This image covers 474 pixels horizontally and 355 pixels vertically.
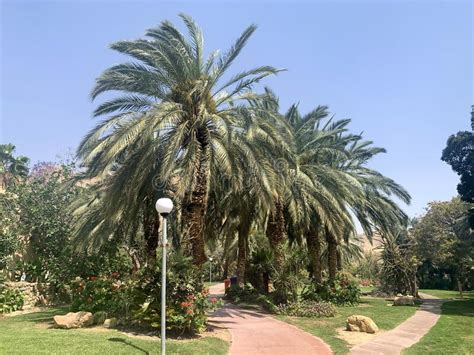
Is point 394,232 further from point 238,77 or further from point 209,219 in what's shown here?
point 238,77

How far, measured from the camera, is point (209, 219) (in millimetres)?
20953

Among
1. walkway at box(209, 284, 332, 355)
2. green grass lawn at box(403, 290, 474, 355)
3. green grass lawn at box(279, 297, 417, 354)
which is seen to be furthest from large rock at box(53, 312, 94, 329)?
green grass lawn at box(403, 290, 474, 355)

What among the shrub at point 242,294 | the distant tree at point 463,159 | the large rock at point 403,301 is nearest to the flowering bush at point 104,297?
the shrub at point 242,294

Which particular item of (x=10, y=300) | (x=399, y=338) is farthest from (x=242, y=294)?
(x=10, y=300)

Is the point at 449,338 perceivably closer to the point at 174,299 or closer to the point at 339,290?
the point at 174,299

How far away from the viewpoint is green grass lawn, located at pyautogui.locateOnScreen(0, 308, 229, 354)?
8.94 metres

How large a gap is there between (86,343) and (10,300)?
9341 mm

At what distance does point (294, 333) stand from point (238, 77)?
868 centimetres

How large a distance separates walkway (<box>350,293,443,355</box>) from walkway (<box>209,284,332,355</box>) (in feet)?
3.69

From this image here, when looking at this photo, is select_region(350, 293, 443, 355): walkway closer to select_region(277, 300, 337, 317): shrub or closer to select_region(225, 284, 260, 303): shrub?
select_region(277, 300, 337, 317): shrub

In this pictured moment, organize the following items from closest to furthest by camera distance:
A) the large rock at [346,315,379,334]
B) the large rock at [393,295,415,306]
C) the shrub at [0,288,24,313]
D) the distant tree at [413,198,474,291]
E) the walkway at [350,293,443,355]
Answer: the walkway at [350,293,443,355]
the large rock at [346,315,379,334]
the shrub at [0,288,24,313]
the large rock at [393,295,415,306]
the distant tree at [413,198,474,291]

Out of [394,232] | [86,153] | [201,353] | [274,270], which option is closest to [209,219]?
[274,270]

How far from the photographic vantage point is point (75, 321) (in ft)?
39.6

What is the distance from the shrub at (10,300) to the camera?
16.4 m
